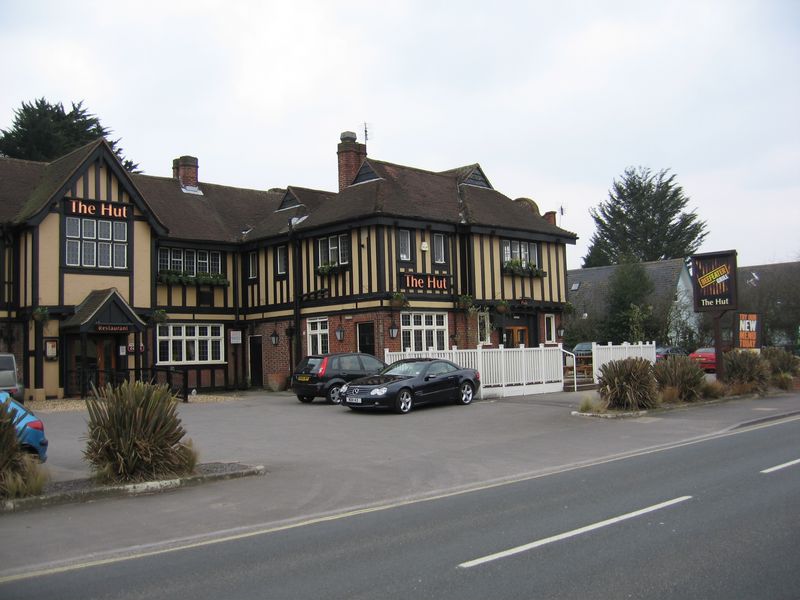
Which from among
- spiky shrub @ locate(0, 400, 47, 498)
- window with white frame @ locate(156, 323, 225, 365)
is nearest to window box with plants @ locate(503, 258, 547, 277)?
window with white frame @ locate(156, 323, 225, 365)

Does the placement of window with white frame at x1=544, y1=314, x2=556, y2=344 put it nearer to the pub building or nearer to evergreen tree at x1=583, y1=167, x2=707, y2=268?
the pub building

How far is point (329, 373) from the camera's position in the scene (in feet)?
75.6

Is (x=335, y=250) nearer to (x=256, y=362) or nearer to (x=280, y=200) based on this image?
(x=256, y=362)

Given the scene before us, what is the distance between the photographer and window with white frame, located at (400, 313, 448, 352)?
91.1 ft

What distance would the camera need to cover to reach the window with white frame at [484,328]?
29891 mm

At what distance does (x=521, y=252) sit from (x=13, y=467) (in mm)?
24226

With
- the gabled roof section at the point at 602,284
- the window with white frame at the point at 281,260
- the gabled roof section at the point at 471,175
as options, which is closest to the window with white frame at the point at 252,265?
the window with white frame at the point at 281,260

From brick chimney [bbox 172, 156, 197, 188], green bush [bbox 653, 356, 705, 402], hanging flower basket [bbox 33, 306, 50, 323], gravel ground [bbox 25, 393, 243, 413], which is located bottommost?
gravel ground [bbox 25, 393, 243, 413]

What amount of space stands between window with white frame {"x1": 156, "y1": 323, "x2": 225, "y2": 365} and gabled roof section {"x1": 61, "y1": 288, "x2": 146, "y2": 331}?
13.2ft

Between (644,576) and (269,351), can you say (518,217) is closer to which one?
(269,351)

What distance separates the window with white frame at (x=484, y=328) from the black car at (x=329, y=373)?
273 inches

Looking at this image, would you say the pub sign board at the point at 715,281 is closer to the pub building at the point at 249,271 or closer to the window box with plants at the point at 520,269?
the window box with plants at the point at 520,269

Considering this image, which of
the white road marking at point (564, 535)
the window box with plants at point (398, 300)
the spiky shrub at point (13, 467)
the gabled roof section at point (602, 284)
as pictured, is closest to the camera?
the white road marking at point (564, 535)

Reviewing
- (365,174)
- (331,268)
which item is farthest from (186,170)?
(331,268)
